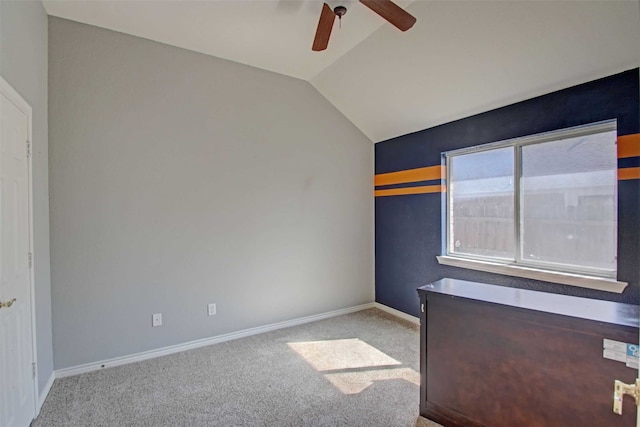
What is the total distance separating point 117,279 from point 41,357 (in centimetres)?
74

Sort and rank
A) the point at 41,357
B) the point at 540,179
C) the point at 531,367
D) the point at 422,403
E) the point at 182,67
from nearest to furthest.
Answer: the point at 531,367 < the point at 422,403 < the point at 41,357 < the point at 540,179 < the point at 182,67

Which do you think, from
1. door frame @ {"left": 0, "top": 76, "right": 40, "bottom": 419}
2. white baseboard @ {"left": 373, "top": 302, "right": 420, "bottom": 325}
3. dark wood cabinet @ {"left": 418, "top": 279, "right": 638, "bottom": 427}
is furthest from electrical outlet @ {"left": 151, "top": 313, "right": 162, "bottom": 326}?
white baseboard @ {"left": 373, "top": 302, "right": 420, "bottom": 325}

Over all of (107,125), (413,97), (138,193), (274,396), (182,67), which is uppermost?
(182,67)

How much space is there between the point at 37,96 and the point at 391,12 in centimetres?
262

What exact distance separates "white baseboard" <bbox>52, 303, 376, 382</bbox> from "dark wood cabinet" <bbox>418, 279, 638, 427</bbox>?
6.46 feet

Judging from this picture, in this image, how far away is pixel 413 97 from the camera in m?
3.37

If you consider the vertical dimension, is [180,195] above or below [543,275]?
above

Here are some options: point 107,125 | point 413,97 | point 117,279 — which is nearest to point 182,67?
point 107,125

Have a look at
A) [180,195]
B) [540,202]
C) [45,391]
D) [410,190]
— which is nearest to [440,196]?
[410,190]

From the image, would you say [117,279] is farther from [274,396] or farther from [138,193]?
[274,396]

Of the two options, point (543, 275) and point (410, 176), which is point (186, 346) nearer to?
point (410, 176)

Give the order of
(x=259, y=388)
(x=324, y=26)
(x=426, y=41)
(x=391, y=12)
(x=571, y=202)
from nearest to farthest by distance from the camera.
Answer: (x=391, y=12)
(x=324, y=26)
(x=259, y=388)
(x=571, y=202)
(x=426, y=41)

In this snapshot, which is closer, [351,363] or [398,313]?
[351,363]

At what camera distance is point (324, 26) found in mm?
2219
